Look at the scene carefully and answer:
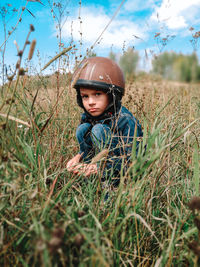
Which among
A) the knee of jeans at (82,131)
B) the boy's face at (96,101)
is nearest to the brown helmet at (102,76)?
the boy's face at (96,101)

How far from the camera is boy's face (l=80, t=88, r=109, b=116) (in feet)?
7.98

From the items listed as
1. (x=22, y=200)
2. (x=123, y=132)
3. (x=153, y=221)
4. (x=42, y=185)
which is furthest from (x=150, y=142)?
(x=123, y=132)

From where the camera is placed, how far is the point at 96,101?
2.44 metres

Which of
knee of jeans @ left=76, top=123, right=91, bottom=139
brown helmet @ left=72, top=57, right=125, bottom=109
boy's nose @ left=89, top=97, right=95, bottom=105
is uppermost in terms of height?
brown helmet @ left=72, top=57, right=125, bottom=109

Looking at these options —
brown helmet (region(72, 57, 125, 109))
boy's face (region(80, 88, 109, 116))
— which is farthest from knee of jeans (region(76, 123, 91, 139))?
brown helmet (region(72, 57, 125, 109))

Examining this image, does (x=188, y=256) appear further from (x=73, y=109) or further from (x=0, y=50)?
(x=73, y=109)

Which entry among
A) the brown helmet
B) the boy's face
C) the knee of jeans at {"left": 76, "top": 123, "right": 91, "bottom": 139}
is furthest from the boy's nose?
the knee of jeans at {"left": 76, "top": 123, "right": 91, "bottom": 139}

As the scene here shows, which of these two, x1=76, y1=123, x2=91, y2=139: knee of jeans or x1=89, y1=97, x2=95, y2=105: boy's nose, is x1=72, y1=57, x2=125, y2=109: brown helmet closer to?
x1=89, y1=97, x2=95, y2=105: boy's nose

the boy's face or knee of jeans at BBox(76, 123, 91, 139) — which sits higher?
the boy's face

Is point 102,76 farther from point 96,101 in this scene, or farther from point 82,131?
point 82,131

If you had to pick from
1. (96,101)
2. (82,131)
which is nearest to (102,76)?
(96,101)

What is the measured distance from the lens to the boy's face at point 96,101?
2434 millimetres

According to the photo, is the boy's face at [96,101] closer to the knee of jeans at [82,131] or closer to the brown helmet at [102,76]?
the brown helmet at [102,76]

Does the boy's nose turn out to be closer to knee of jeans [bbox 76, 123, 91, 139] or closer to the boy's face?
the boy's face
